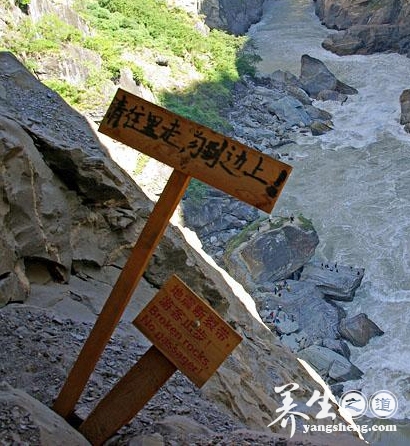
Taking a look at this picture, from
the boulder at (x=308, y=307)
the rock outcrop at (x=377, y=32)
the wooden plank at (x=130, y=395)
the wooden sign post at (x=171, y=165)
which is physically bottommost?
the boulder at (x=308, y=307)

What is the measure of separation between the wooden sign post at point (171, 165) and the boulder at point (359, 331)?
873cm

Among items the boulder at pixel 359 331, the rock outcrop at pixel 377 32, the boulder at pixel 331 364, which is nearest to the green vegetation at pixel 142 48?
the rock outcrop at pixel 377 32

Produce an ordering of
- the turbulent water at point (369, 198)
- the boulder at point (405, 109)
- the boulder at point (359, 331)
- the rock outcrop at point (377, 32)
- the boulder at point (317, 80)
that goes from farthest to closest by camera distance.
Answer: the rock outcrop at point (377, 32) → the boulder at point (317, 80) → the boulder at point (405, 109) → the boulder at point (359, 331) → the turbulent water at point (369, 198)

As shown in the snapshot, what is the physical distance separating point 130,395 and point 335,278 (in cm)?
983

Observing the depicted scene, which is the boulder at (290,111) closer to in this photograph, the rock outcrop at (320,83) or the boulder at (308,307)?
the rock outcrop at (320,83)

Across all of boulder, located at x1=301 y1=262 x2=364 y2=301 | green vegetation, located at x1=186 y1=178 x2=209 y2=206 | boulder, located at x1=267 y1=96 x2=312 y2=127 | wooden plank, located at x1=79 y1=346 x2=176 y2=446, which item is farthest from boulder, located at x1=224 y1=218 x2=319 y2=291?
wooden plank, located at x1=79 y1=346 x2=176 y2=446

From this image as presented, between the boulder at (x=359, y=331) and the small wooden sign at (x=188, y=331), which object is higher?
the small wooden sign at (x=188, y=331)

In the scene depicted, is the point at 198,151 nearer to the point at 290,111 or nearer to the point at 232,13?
the point at 290,111

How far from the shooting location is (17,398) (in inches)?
105

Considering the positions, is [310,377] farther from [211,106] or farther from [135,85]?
[211,106]

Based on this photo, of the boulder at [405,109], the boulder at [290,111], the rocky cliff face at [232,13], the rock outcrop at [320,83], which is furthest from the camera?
the rocky cliff face at [232,13]

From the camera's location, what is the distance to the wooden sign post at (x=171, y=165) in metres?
2.54

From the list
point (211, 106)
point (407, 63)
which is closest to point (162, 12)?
point (211, 106)

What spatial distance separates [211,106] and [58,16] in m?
6.17
